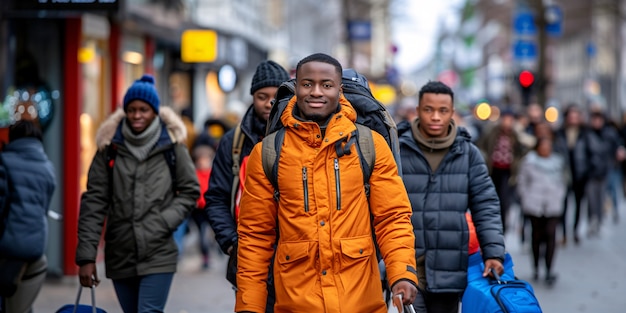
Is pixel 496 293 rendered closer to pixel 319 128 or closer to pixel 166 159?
pixel 319 128

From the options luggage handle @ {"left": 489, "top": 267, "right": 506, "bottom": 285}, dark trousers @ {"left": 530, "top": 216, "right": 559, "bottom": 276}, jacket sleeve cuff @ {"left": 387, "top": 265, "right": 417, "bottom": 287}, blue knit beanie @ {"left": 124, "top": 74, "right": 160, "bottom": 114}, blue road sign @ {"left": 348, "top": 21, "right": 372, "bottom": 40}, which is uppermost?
blue road sign @ {"left": 348, "top": 21, "right": 372, "bottom": 40}

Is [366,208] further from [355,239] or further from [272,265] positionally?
[272,265]

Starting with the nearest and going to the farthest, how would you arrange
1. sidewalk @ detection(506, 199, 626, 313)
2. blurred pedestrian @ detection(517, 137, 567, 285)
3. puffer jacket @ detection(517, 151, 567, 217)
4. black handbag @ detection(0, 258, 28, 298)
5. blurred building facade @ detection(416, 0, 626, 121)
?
black handbag @ detection(0, 258, 28, 298), sidewalk @ detection(506, 199, 626, 313), blurred pedestrian @ detection(517, 137, 567, 285), puffer jacket @ detection(517, 151, 567, 217), blurred building facade @ detection(416, 0, 626, 121)

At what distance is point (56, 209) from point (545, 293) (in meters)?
5.40

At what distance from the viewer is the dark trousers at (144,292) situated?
6434 mm

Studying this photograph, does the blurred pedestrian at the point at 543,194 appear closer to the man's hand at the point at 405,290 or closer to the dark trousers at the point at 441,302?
the dark trousers at the point at 441,302

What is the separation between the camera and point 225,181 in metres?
6.29

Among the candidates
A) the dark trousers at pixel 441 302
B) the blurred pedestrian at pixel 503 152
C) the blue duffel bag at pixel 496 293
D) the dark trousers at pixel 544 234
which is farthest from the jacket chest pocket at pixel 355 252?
the blurred pedestrian at pixel 503 152

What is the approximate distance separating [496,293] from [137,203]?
230cm

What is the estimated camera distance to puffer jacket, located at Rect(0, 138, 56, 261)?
23.8 ft

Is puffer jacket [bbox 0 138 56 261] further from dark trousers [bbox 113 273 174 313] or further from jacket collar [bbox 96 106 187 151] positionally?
dark trousers [bbox 113 273 174 313]

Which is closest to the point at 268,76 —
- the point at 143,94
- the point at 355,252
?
the point at 143,94

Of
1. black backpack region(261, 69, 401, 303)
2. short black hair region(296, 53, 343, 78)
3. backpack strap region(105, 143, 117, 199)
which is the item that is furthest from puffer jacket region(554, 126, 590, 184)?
short black hair region(296, 53, 343, 78)

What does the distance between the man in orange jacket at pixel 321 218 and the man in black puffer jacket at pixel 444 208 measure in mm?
1637
